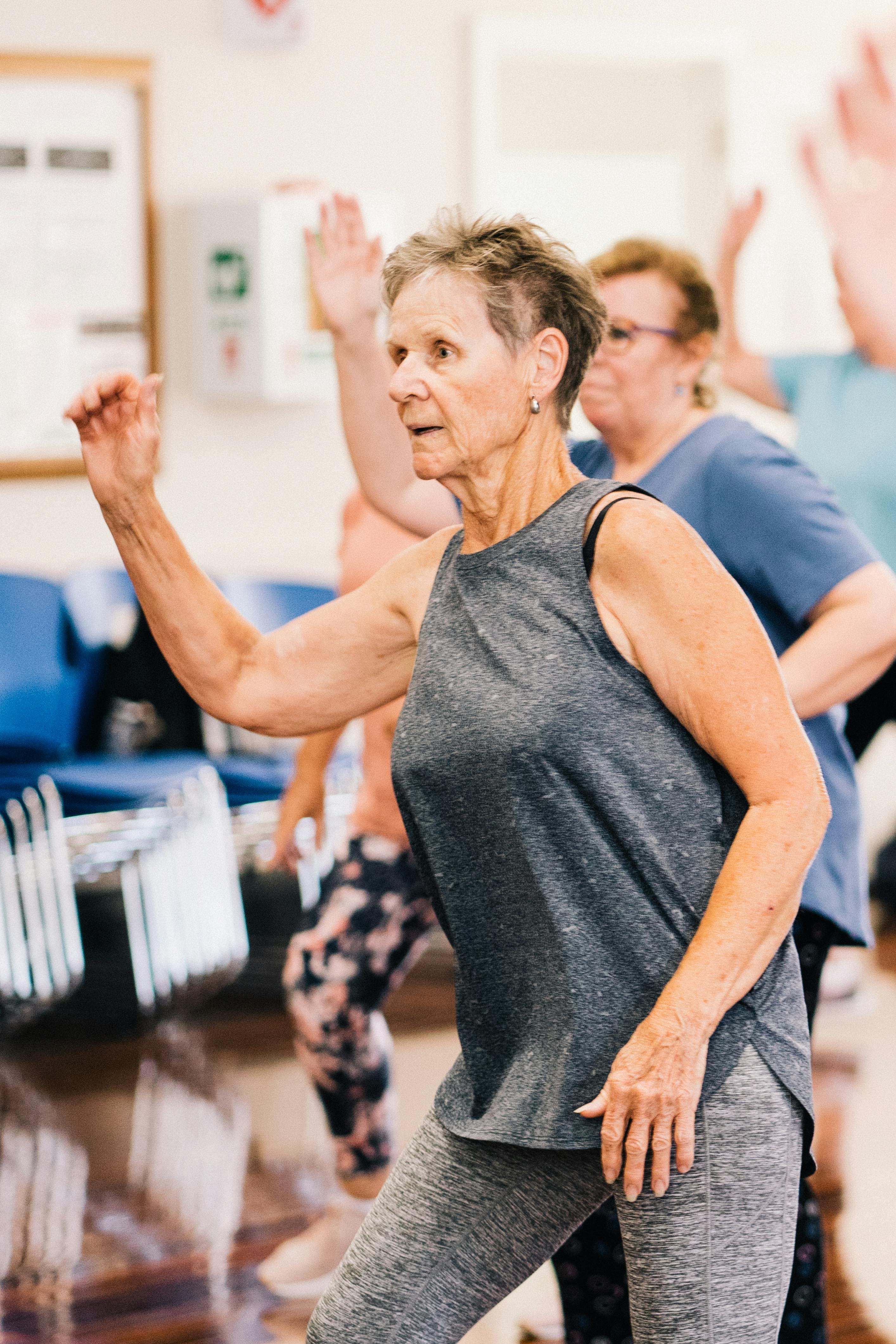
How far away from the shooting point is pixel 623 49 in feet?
17.4

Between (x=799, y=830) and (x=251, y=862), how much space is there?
3.44 meters

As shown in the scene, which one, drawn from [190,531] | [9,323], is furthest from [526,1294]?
[9,323]

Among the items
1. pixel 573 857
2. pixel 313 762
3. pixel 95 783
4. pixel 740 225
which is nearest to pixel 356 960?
pixel 313 762

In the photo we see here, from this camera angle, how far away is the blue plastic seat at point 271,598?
454cm

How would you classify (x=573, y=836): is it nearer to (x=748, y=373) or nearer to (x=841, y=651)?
(x=841, y=651)

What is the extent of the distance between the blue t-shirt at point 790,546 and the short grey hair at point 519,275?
0.49m

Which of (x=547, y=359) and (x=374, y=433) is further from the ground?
(x=547, y=359)

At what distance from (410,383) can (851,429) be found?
233 centimetres

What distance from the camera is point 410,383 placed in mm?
1475

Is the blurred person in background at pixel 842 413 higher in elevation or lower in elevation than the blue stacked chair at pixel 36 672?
higher

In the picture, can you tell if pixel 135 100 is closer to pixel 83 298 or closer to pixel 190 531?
pixel 83 298

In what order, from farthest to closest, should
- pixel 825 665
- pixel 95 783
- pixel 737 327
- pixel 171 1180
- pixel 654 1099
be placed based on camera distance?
pixel 95 783 → pixel 737 327 → pixel 171 1180 → pixel 825 665 → pixel 654 1099

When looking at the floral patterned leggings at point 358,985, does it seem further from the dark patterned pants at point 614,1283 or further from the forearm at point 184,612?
the forearm at point 184,612

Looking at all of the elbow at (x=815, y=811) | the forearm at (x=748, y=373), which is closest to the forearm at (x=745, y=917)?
the elbow at (x=815, y=811)
